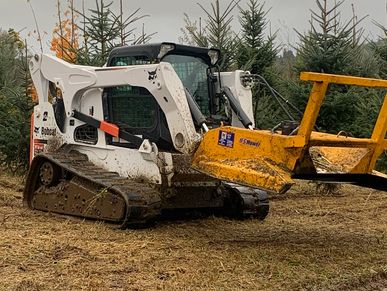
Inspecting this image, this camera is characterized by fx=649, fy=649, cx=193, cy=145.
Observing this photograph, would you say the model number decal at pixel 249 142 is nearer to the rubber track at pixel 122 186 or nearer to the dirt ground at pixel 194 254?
the dirt ground at pixel 194 254

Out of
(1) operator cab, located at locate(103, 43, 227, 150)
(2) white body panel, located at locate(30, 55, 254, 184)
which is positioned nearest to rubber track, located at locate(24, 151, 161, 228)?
(2) white body panel, located at locate(30, 55, 254, 184)

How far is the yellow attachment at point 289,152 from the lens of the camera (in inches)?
232

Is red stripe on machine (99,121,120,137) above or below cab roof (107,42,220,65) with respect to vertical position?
below

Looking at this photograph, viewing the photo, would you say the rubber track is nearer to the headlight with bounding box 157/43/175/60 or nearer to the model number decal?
the model number decal

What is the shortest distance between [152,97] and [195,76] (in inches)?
33.1

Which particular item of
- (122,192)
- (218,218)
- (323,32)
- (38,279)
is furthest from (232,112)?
(323,32)

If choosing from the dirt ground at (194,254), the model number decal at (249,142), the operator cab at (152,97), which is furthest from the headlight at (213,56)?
the model number decal at (249,142)

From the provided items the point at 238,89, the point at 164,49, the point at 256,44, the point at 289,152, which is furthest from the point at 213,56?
the point at 256,44

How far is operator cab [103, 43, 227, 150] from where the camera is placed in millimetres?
7848

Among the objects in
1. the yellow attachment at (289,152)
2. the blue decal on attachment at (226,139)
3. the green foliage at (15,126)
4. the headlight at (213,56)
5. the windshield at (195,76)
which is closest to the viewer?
the yellow attachment at (289,152)

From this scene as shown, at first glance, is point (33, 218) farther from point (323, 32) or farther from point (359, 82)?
point (323, 32)

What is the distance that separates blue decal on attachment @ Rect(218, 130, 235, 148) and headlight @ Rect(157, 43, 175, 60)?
167cm

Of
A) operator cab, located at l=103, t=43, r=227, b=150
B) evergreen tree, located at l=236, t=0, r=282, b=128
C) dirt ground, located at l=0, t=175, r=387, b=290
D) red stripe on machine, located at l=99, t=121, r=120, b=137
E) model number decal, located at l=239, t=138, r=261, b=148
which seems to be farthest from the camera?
evergreen tree, located at l=236, t=0, r=282, b=128

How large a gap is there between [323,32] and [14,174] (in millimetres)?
6968
